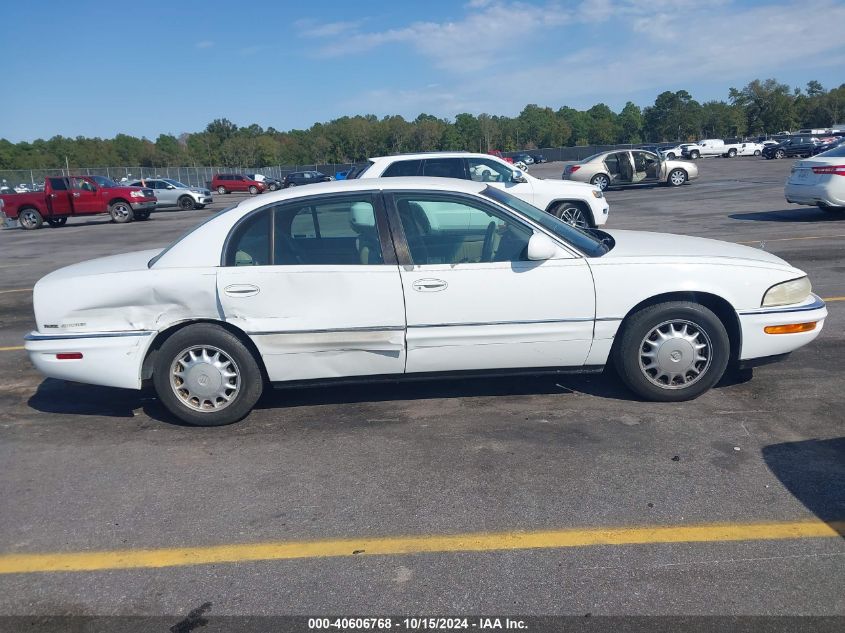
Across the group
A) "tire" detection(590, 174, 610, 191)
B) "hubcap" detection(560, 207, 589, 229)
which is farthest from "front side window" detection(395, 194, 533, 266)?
"tire" detection(590, 174, 610, 191)

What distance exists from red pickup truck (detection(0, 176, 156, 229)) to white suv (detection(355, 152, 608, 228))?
55.8ft

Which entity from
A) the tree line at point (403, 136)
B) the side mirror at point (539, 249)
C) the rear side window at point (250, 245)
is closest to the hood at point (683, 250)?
the side mirror at point (539, 249)

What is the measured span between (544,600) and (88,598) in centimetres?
194

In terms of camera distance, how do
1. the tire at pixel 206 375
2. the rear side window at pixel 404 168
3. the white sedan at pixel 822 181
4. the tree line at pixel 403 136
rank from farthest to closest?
the tree line at pixel 403 136
the white sedan at pixel 822 181
the rear side window at pixel 404 168
the tire at pixel 206 375

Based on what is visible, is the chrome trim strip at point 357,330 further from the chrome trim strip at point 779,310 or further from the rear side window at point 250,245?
the chrome trim strip at point 779,310

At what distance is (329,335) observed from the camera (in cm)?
484

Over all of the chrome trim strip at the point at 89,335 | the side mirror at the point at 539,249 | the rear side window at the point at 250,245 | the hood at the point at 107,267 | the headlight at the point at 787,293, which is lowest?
the headlight at the point at 787,293

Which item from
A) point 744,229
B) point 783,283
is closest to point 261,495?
point 783,283

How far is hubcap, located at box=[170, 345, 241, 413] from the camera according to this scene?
16.1 ft

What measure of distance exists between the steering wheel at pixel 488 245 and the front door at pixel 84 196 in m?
24.7

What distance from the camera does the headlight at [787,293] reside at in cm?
493

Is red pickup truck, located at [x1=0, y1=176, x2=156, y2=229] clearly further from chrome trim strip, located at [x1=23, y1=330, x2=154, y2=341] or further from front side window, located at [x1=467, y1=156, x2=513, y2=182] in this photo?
chrome trim strip, located at [x1=23, y1=330, x2=154, y2=341]

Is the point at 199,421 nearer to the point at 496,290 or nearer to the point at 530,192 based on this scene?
the point at 496,290

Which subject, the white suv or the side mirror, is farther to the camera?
A: the white suv
